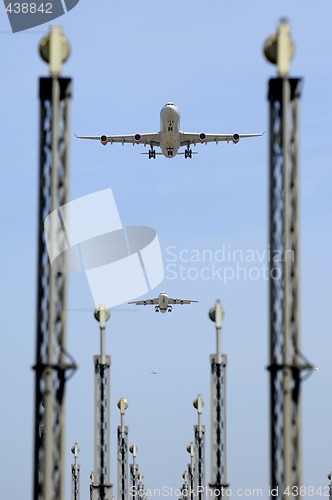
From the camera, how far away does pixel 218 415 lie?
182 ft

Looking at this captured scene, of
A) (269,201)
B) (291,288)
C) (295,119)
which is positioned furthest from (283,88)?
(291,288)

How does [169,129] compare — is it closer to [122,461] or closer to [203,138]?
[203,138]

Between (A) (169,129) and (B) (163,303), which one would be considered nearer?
(A) (169,129)

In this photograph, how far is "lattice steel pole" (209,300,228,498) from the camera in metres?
54.5

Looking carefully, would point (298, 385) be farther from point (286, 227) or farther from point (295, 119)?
point (295, 119)

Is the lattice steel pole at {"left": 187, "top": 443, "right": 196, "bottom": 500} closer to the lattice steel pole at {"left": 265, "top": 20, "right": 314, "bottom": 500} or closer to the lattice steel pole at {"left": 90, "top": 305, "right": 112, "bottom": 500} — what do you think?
the lattice steel pole at {"left": 90, "top": 305, "right": 112, "bottom": 500}

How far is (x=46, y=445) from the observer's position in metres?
32.5

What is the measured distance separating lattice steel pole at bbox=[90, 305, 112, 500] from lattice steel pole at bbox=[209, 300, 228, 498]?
15.8 ft

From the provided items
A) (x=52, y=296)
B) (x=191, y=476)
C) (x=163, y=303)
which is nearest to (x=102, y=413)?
(x=52, y=296)

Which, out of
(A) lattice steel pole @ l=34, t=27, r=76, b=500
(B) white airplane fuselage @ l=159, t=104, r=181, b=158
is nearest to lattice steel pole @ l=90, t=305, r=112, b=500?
(A) lattice steel pole @ l=34, t=27, r=76, b=500

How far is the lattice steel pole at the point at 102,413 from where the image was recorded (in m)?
56.0

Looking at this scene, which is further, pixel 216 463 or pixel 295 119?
pixel 216 463

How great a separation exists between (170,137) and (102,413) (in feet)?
237

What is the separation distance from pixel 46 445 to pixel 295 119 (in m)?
10.6
